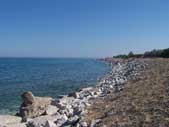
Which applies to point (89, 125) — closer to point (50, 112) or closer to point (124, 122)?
point (124, 122)

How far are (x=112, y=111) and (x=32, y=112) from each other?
5.06m

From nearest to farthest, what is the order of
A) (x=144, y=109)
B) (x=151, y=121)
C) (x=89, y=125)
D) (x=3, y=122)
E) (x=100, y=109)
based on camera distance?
(x=151, y=121) → (x=89, y=125) → (x=144, y=109) → (x=100, y=109) → (x=3, y=122)

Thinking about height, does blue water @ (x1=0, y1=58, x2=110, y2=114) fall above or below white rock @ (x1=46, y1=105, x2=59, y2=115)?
below

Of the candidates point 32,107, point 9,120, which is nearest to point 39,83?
point 32,107

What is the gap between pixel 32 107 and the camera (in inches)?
567

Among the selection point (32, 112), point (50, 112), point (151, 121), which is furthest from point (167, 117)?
point (32, 112)

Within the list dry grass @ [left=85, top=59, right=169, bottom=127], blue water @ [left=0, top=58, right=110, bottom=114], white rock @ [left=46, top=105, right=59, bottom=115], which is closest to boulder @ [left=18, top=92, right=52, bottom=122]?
white rock @ [left=46, top=105, right=59, bottom=115]

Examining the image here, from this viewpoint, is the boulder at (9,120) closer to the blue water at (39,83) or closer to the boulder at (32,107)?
the boulder at (32,107)

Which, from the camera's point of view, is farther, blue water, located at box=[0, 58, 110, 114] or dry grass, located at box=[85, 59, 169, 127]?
blue water, located at box=[0, 58, 110, 114]

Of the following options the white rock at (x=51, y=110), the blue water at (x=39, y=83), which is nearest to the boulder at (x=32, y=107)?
the white rock at (x=51, y=110)

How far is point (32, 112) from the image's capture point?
14.1 meters

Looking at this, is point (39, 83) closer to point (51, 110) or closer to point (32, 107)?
point (32, 107)

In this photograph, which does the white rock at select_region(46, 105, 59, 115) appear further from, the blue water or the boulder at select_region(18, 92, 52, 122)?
the blue water

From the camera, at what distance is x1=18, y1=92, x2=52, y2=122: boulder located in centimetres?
1374
